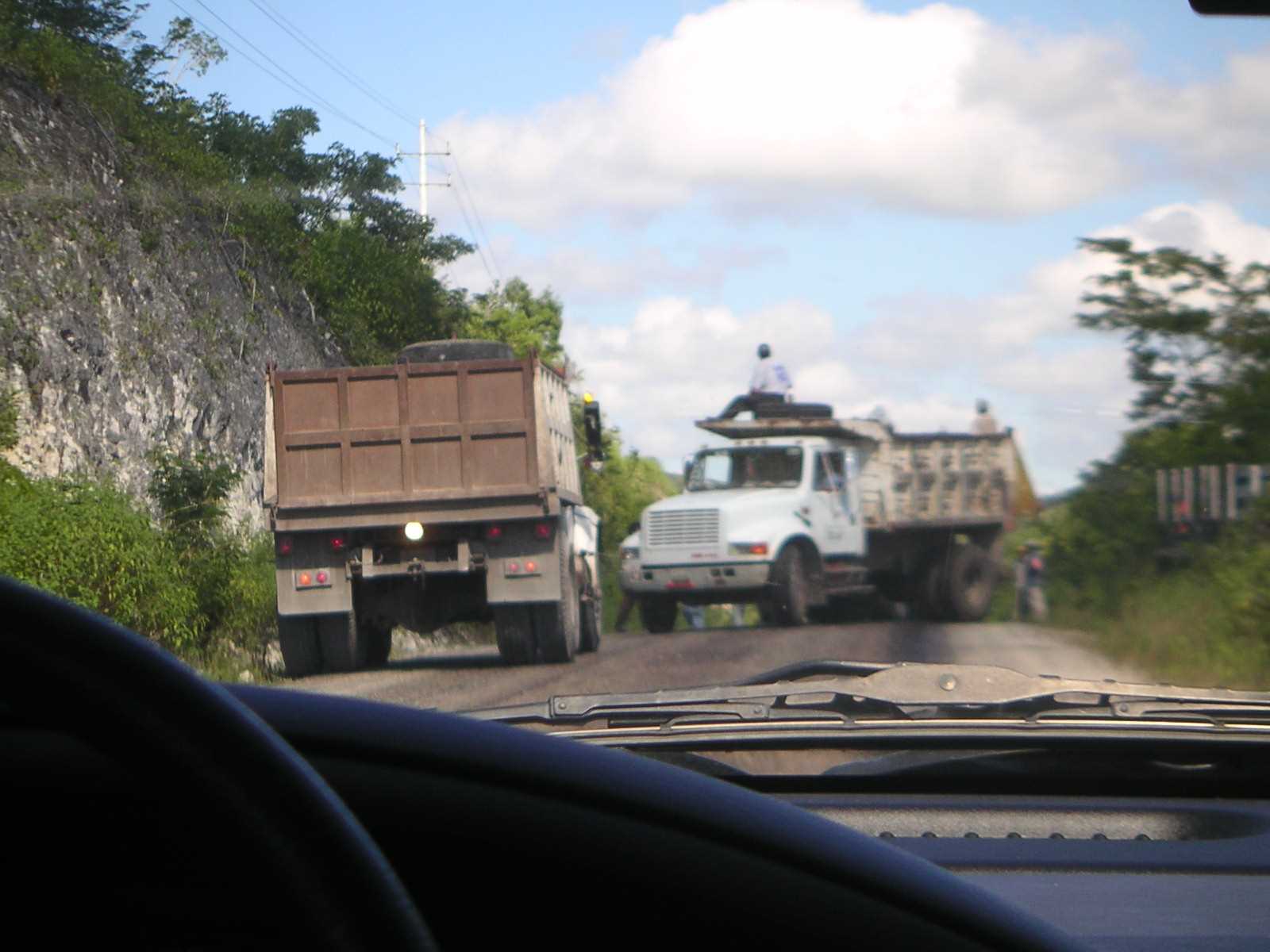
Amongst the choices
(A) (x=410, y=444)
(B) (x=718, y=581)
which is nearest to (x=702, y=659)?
(A) (x=410, y=444)

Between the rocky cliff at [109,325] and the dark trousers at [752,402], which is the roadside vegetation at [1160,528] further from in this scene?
the rocky cliff at [109,325]

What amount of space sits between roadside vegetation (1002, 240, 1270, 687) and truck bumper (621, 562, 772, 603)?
4592 millimetres

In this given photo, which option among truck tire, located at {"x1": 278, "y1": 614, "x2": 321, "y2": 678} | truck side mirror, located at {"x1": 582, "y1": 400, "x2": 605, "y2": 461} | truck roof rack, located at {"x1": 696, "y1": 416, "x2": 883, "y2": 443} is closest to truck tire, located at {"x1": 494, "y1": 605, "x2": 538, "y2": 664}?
truck side mirror, located at {"x1": 582, "y1": 400, "x2": 605, "y2": 461}

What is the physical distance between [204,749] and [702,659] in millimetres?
10306

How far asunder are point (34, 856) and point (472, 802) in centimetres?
31

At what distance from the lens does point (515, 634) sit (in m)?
12.3

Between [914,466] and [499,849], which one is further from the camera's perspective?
[914,466]

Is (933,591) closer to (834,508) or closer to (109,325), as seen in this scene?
(834,508)

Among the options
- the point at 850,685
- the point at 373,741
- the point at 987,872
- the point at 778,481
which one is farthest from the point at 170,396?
the point at 373,741

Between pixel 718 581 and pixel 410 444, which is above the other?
pixel 410 444

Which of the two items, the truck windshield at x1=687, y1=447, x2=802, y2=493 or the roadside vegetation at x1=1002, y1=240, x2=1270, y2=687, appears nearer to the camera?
the roadside vegetation at x1=1002, y1=240, x2=1270, y2=687

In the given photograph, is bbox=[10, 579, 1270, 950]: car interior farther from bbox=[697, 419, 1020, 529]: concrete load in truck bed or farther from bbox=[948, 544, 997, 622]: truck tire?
bbox=[948, 544, 997, 622]: truck tire

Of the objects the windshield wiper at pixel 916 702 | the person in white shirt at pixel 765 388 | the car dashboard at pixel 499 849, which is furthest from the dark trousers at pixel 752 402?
the car dashboard at pixel 499 849

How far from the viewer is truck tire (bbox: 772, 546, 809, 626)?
1497cm
